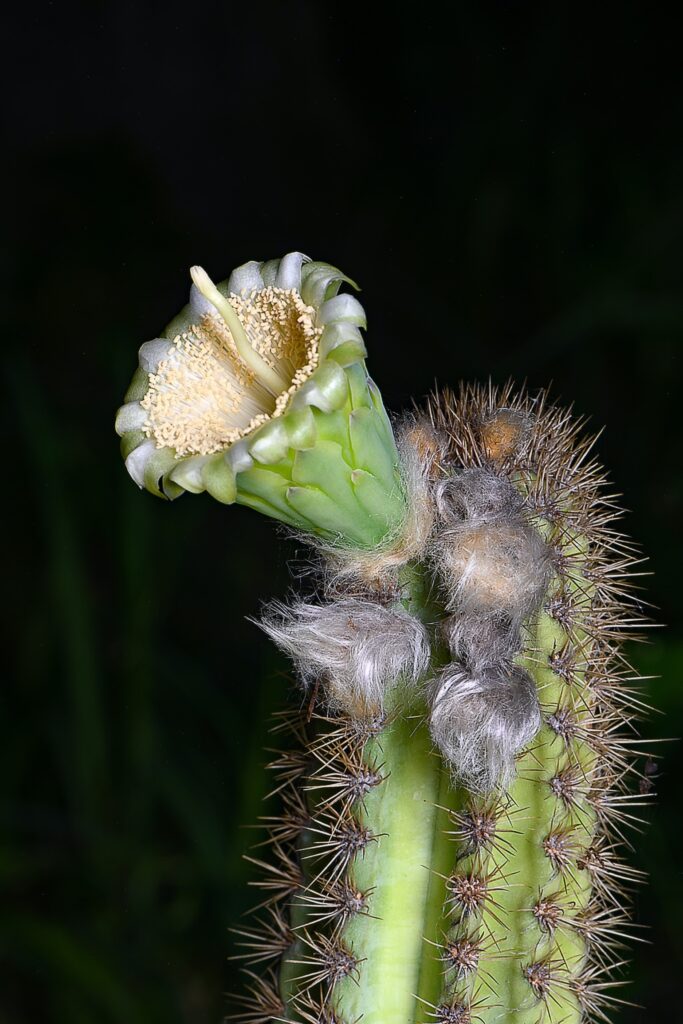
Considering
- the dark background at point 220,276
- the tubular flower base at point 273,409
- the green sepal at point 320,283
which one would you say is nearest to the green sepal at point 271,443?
the tubular flower base at point 273,409

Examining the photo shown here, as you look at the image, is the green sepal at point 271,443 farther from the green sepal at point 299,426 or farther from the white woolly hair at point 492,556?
the white woolly hair at point 492,556

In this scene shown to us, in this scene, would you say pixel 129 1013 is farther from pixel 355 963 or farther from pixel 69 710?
pixel 355 963

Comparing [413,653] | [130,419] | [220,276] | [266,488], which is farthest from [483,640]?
[220,276]

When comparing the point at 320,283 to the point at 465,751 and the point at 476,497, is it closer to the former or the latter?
the point at 476,497

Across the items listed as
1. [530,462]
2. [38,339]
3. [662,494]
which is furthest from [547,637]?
[38,339]

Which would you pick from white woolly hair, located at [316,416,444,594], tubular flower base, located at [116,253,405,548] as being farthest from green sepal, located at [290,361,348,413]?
white woolly hair, located at [316,416,444,594]

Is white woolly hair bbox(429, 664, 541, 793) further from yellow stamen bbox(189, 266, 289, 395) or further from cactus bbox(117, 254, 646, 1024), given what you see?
yellow stamen bbox(189, 266, 289, 395)

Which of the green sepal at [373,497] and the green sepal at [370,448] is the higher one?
the green sepal at [370,448]
